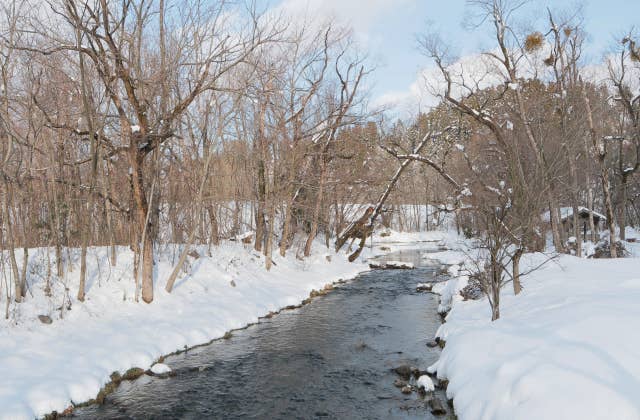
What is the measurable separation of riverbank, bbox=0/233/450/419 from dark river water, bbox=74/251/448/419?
0.54m

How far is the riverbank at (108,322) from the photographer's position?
8.29 m

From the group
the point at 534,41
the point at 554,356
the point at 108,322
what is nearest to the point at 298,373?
the point at 108,322

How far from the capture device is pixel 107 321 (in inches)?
457

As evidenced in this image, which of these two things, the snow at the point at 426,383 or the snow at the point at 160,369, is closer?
the snow at the point at 426,383

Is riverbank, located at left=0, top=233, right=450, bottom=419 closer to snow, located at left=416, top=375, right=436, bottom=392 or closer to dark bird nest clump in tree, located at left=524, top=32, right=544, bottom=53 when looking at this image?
snow, located at left=416, top=375, right=436, bottom=392

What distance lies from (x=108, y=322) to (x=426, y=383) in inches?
320

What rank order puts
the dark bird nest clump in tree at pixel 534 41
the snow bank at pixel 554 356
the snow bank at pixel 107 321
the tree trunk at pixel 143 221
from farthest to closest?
the dark bird nest clump in tree at pixel 534 41
the tree trunk at pixel 143 221
the snow bank at pixel 107 321
the snow bank at pixel 554 356

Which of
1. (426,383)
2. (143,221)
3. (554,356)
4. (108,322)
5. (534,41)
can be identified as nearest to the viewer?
(554,356)

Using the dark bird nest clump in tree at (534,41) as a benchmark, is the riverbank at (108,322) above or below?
below

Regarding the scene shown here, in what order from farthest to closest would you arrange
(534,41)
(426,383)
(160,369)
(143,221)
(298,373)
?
(534,41) → (143,221) → (298,373) → (160,369) → (426,383)

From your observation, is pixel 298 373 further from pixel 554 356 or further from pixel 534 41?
pixel 534 41

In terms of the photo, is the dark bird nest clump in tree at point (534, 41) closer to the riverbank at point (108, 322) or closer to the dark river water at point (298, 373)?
the dark river water at point (298, 373)

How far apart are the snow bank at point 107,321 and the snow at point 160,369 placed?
0.29m

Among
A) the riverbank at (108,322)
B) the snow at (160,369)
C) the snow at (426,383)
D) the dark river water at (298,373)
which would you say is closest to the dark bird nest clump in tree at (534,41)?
the dark river water at (298,373)
